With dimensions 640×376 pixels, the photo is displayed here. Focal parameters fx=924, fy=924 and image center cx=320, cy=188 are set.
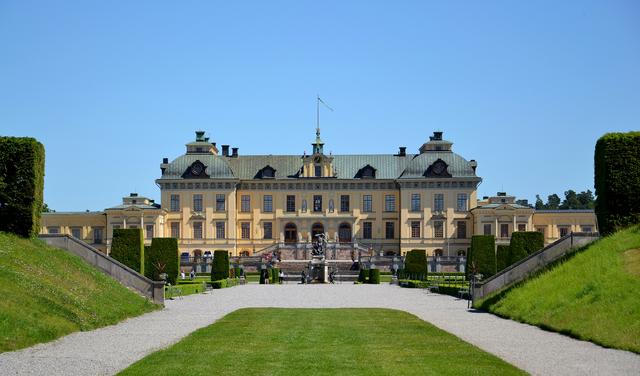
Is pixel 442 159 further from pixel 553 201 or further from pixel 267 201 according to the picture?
pixel 553 201

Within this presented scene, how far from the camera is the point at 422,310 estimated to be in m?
25.1

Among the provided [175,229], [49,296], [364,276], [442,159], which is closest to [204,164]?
[175,229]

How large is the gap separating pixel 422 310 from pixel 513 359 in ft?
38.2

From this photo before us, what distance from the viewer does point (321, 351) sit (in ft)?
46.7

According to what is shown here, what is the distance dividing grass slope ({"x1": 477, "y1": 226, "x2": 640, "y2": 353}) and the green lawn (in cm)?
235

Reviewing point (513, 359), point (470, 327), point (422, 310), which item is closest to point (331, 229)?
point (422, 310)

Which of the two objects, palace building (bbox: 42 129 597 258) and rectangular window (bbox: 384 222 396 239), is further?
rectangular window (bbox: 384 222 396 239)

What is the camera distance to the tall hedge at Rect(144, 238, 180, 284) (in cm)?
4022

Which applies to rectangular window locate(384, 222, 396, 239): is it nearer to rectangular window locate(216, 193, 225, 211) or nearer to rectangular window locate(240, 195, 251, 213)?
rectangular window locate(240, 195, 251, 213)

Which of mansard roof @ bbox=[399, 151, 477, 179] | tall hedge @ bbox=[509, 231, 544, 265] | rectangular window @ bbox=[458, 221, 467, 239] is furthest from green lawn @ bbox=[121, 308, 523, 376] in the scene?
mansard roof @ bbox=[399, 151, 477, 179]

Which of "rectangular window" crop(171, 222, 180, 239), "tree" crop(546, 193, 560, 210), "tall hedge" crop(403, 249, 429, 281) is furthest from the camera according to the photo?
"tree" crop(546, 193, 560, 210)

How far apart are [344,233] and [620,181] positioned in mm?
51619

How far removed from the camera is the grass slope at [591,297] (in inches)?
620

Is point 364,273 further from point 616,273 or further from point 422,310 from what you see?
point 616,273
